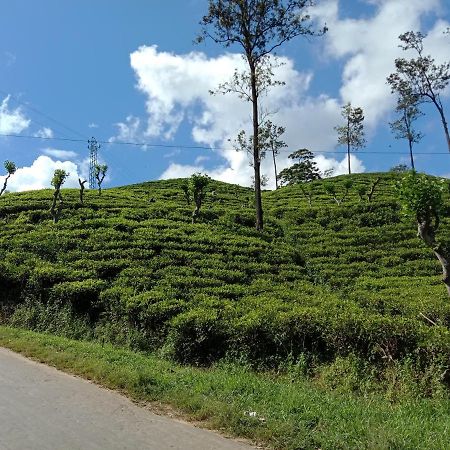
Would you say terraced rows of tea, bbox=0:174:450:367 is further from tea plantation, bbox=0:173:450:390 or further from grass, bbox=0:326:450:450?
grass, bbox=0:326:450:450

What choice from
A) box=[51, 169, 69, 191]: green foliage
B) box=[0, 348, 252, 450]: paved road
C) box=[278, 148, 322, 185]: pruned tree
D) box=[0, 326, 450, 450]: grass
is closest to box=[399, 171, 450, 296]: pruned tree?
box=[0, 326, 450, 450]: grass

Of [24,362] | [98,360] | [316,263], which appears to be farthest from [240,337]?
[316,263]

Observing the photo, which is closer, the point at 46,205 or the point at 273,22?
the point at 273,22

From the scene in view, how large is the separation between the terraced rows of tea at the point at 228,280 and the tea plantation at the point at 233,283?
4 cm

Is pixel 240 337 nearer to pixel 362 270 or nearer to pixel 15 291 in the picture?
pixel 15 291

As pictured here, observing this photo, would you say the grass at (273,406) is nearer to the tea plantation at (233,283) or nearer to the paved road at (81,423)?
the paved road at (81,423)

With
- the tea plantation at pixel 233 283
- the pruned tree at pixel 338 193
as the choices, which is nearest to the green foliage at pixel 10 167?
the tea plantation at pixel 233 283

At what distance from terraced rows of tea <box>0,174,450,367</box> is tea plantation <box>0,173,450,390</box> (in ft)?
0.13

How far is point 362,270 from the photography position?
64.1ft

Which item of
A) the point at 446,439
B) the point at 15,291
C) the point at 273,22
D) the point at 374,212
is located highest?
the point at 273,22

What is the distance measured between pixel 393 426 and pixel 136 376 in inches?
155

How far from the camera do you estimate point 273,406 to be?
6.48 metres

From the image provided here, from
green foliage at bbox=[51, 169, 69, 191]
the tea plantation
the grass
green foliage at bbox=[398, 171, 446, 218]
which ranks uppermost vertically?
A: green foliage at bbox=[51, 169, 69, 191]

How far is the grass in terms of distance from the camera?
5.42 metres
